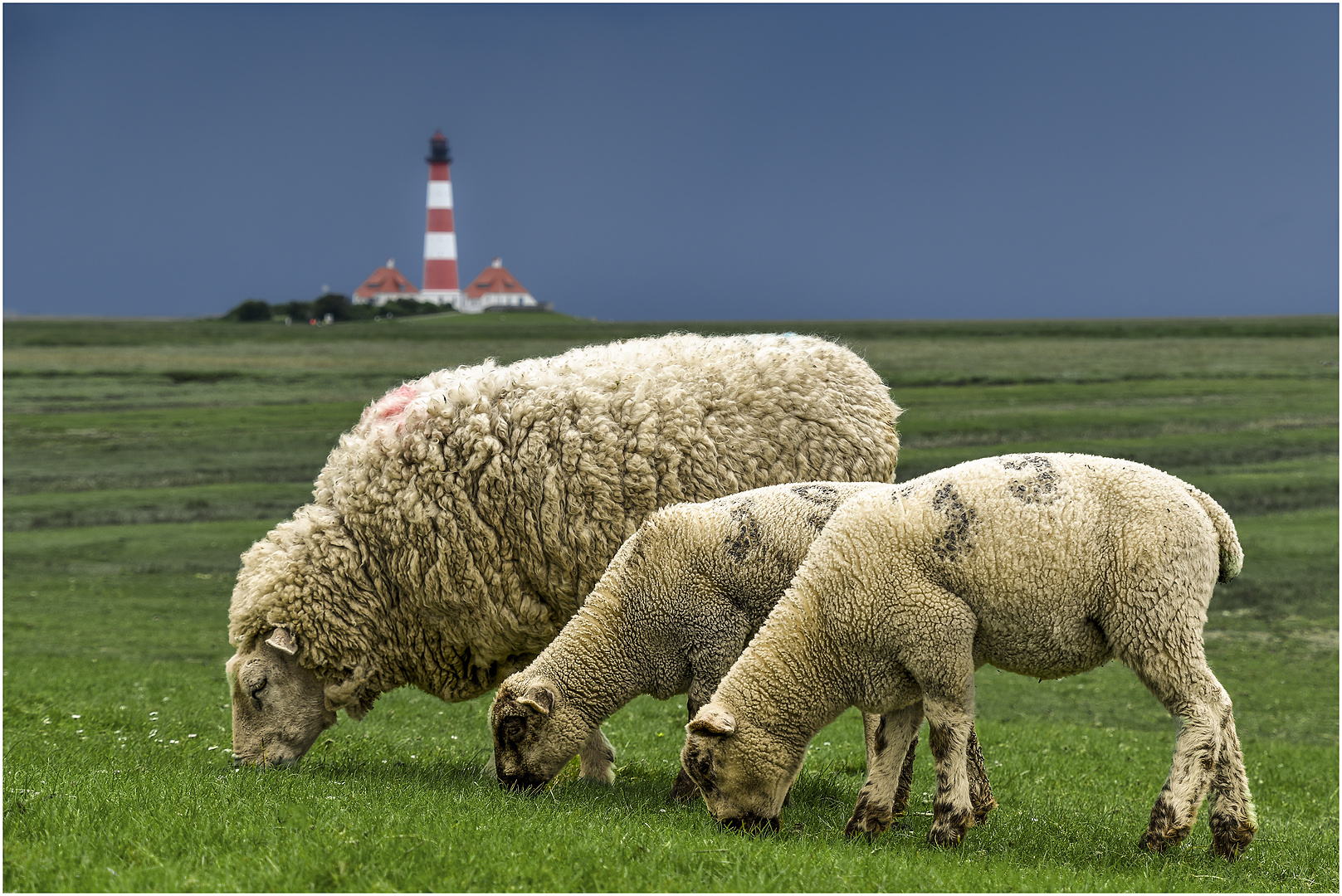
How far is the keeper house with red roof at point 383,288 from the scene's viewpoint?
140 meters

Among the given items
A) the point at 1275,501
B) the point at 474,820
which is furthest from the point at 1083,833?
the point at 1275,501

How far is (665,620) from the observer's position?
6527 mm

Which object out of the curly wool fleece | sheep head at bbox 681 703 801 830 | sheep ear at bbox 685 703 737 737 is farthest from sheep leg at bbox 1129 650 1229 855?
the curly wool fleece

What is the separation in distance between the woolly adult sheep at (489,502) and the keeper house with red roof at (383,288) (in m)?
134

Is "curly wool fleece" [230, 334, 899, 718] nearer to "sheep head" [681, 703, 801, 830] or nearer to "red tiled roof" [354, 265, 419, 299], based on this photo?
"sheep head" [681, 703, 801, 830]

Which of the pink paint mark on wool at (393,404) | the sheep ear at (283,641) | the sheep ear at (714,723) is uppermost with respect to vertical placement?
the pink paint mark on wool at (393,404)

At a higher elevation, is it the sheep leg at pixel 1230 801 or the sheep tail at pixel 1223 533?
the sheep tail at pixel 1223 533

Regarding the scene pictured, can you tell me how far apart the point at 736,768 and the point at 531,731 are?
136 cm

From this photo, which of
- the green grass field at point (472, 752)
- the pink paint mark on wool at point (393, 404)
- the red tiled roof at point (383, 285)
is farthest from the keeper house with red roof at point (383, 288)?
the pink paint mark on wool at point (393, 404)

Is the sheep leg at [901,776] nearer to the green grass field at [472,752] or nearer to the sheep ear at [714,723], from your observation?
the green grass field at [472,752]

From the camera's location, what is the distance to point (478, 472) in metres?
7.76

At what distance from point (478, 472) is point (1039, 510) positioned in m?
3.76

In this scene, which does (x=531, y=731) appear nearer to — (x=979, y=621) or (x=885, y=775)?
(x=885, y=775)

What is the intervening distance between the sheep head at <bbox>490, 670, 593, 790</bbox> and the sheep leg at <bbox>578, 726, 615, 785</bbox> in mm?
1020
